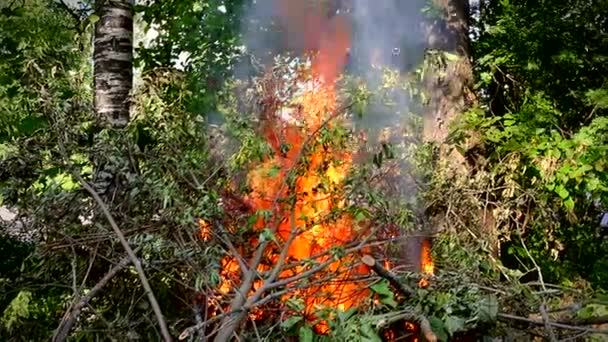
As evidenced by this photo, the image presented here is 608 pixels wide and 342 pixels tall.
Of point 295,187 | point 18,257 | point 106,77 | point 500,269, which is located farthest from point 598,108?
point 18,257

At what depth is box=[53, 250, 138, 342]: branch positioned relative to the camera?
4270mm

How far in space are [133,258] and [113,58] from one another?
2.29 metres

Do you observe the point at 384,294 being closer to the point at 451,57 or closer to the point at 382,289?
the point at 382,289

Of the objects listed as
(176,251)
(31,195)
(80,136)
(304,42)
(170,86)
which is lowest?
(176,251)

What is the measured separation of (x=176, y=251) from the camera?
4.30 meters

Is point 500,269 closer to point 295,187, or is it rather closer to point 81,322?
point 295,187

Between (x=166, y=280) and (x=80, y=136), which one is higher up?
(x=80, y=136)

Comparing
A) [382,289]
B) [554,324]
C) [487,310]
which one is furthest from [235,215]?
[554,324]

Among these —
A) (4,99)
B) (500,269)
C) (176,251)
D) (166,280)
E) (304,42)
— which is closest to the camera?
(176,251)

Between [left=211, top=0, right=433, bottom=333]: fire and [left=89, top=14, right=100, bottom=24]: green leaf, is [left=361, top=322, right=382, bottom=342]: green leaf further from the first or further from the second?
[left=89, top=14, right=100, bottom=24]: green leaf

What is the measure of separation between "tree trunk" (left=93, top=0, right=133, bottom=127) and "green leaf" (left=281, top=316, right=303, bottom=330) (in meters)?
2.48

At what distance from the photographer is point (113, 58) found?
236 inches

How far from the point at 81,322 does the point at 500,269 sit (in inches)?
109

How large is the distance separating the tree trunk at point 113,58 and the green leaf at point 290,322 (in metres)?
2.48
